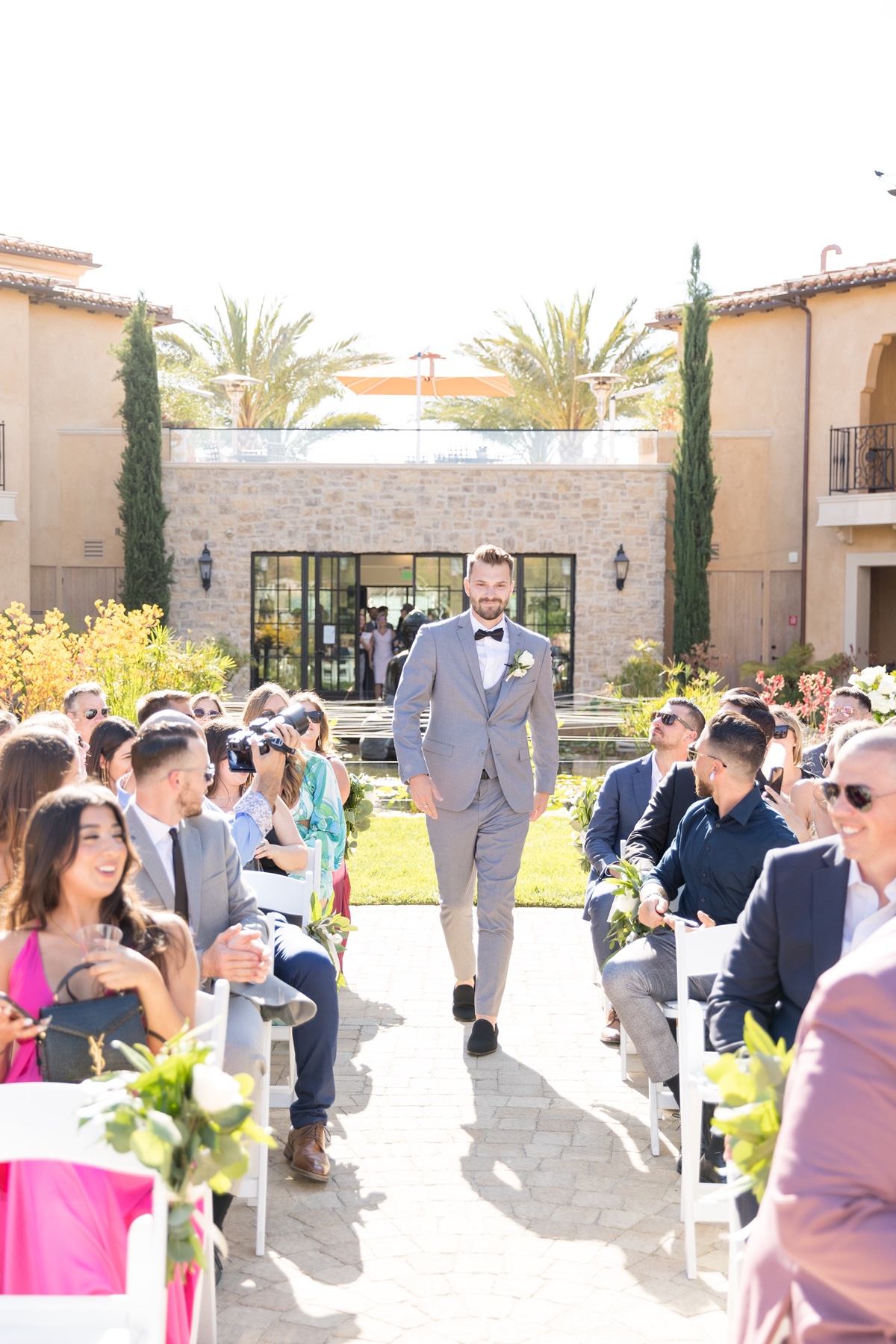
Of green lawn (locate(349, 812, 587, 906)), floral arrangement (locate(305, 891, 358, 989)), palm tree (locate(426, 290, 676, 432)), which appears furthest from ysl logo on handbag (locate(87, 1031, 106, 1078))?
palm tree (locate(426, 290, 676, 432))

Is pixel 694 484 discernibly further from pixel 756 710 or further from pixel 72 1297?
pixel 72 1297

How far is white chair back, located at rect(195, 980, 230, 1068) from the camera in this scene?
9.55 ft

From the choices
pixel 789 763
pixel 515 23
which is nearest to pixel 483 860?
pixel 789 763

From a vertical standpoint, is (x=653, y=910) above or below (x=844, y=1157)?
below

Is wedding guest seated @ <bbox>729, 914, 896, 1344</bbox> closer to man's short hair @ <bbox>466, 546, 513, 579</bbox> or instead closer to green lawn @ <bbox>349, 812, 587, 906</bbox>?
man's short hair @ <bbox>466, 546, 513, 579</bbox>

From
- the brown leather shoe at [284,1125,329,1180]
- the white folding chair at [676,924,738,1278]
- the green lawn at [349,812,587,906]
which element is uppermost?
the white folding chair at [676,924,738,1278]

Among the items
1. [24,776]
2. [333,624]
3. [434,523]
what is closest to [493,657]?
[24,776]

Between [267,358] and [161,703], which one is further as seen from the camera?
[267,358]

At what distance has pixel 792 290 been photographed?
2078 centimetres

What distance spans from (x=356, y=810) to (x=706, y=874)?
3505 millimetres

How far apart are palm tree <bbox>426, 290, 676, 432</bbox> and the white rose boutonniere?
20.6 m

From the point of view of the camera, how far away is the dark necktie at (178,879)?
12.4 feet

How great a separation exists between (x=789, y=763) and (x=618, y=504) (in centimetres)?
1600

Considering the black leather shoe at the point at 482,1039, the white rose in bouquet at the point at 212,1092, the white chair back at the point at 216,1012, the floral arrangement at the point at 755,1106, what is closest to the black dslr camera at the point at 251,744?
the black leather shoe at the point at 482,1039
